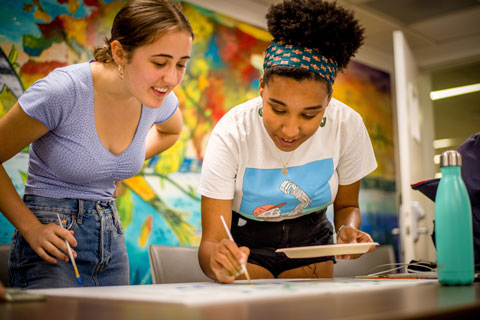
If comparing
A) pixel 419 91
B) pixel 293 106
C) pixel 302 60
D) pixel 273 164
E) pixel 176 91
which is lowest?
pixel 273 164

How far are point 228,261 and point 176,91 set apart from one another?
98.1 inches

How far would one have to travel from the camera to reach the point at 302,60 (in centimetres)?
129

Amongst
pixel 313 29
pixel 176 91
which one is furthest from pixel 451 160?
pixel 176 91

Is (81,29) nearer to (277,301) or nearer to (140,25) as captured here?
(140,25)

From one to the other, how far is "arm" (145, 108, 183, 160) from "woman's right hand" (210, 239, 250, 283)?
2.93ft

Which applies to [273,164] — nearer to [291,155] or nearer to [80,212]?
[291,155]

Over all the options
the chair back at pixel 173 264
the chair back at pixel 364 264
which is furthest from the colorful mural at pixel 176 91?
the chair back at pixel 364 264

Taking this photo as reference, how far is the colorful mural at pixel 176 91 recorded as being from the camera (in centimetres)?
271

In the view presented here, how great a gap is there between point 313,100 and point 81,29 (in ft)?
7.07

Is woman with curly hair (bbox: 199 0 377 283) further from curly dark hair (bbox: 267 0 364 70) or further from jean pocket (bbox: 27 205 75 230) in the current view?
jean pocket (bbox: 27 205 75 230)

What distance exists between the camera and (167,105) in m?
1.73

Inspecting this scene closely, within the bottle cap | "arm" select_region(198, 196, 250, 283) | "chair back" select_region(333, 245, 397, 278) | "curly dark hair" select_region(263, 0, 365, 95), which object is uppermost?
"curly dark hair" select_region(263, 0, 365, 95)

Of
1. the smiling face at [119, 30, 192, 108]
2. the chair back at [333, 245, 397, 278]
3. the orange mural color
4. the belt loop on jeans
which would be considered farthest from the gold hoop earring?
the orange mural color

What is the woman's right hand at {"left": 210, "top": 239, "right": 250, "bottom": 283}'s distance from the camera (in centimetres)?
104
